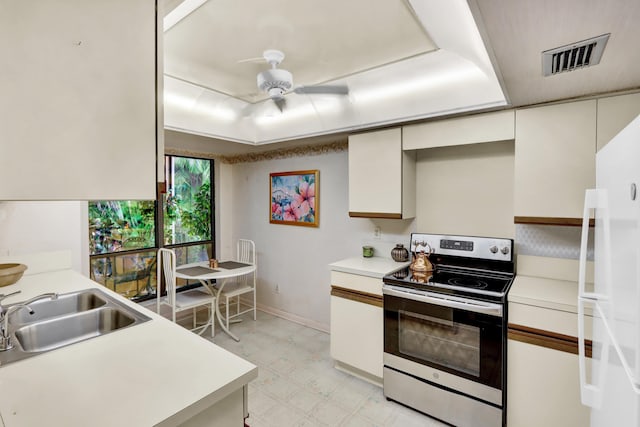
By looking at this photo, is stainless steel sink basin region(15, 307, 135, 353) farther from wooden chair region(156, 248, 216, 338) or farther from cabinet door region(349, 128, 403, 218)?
cabinet door region(349, 128, 403, 218)

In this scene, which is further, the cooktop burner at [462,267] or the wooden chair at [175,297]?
the wooden chair at [175,297]

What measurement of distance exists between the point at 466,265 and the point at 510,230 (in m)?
0.41

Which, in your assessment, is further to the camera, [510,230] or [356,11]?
[510,230]

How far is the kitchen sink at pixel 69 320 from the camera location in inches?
57.9

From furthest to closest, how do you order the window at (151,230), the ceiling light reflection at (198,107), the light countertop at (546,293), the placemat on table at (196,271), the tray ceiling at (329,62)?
the window at (151,230) < the placemat on table at (196,271) < the ceiling light reflection at (198,107) < the light countertop at (546,293) < the tray ceiling at (329,62)

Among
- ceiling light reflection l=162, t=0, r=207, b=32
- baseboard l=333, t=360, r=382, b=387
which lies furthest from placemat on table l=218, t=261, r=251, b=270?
ceiling light reflection l=162, t=0, r=207, b=32

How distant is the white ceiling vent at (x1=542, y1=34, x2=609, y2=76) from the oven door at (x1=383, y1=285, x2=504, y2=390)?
1282mm

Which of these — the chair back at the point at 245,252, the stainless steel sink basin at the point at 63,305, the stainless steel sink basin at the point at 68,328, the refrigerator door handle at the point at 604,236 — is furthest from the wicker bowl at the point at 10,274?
the refrigerator door handle at the point at 604,236

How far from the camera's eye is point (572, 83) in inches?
63.3

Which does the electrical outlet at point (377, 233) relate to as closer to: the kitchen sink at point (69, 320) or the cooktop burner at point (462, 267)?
the cooktop burner at point (462, 267)

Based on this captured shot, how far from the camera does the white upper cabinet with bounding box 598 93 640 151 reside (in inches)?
66.2

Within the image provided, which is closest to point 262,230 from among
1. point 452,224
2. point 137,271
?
point 137,271

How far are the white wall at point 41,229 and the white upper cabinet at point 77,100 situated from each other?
249cm

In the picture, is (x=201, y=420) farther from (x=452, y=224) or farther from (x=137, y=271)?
(x=137, y=271)
